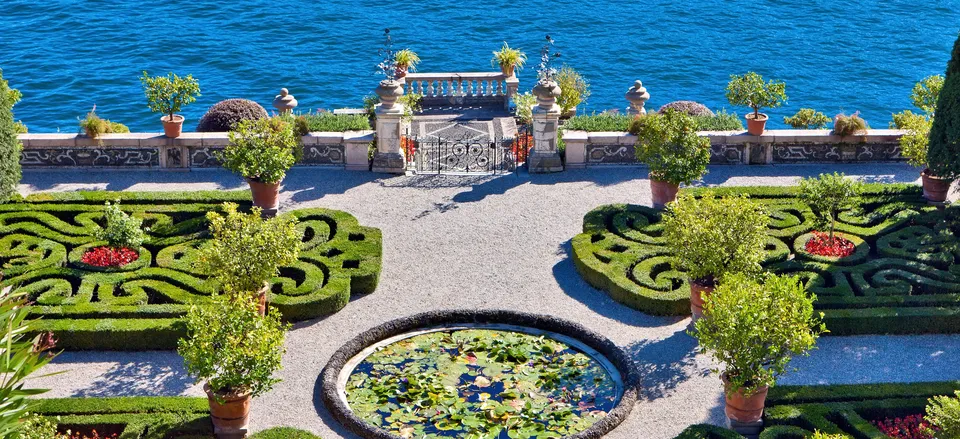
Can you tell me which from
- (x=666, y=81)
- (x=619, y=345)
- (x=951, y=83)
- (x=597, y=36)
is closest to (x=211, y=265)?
(x=619, y=345)

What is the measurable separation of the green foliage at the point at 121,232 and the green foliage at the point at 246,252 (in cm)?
368

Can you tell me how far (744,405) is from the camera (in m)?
20.2

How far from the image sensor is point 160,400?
67.9 feet

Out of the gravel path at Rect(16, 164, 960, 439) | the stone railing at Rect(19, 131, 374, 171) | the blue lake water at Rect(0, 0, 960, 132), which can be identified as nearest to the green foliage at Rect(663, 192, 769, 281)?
the gravel path at Rect(16, 164, 960, 439)

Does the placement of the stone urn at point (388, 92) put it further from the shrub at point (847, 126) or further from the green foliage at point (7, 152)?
the shrub at point (847, 126)

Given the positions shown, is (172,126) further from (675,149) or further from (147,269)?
(675,149)

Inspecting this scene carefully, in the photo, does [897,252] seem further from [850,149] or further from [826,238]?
[850,149]

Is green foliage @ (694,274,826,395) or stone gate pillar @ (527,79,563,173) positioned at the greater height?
stone gate pillar @ (527,79,563,173)

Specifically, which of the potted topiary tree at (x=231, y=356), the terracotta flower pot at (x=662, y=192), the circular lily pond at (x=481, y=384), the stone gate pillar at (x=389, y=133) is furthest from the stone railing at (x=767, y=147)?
the potted topiary tree at (x=231, y=356)

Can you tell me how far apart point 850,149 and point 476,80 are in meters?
13.2

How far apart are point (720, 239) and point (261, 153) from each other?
10.5 metres

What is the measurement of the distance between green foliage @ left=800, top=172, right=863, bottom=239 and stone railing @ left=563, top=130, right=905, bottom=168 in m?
5.85

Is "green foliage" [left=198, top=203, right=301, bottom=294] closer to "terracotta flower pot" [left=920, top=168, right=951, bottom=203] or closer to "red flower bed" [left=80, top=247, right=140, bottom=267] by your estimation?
"red flower bed" [left=80, top=247, right=140, bottom=267]

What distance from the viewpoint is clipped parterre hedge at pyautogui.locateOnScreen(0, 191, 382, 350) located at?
75.6 ft
